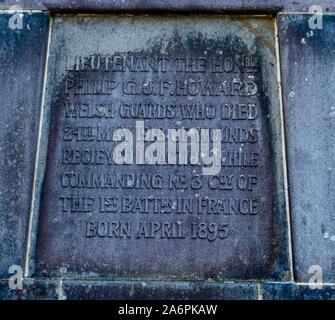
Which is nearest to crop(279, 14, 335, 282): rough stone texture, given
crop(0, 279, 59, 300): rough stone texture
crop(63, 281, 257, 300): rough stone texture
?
crop(63, 281, 257, 300): rough stone texture

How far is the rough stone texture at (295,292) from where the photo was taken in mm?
3230

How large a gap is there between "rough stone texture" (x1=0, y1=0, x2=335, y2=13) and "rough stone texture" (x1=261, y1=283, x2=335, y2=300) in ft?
Result: 6.11

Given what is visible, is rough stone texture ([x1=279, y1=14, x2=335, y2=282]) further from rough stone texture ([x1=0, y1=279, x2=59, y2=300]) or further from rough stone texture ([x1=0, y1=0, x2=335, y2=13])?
rough stone texture ([x1=0, y1=279, x2=59, y2=300])

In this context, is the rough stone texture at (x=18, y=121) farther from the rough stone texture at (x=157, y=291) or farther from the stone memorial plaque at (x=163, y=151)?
the rough stone texture at (x=157, y=291)

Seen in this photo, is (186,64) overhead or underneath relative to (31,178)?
overhead

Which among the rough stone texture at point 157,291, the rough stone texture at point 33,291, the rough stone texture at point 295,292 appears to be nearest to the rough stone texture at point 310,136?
the rough stone texture at point 295,292

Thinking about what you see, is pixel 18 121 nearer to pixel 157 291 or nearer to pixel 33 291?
pixel 33 291

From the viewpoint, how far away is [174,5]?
363cm

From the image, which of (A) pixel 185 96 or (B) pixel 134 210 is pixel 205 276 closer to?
(B) pixel 134 210

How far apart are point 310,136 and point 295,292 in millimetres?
1012

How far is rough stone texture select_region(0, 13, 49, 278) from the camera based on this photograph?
3363 millimetres

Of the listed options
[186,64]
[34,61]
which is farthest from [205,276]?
[34,61]
